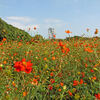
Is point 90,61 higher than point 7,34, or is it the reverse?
point 7,34

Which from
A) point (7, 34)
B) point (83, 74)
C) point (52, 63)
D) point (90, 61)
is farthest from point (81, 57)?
point (7, 34)

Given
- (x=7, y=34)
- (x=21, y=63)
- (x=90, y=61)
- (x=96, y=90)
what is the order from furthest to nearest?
(x=7, y=34), (x=90, y=61), (x=96, y=90), (x=21, y=63)

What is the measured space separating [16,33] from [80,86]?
5.40 metres

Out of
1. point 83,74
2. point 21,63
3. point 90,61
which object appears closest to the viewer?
point 21,63

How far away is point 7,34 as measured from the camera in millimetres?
6969

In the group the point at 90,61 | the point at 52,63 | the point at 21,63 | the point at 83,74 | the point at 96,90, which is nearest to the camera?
the point at 21,63

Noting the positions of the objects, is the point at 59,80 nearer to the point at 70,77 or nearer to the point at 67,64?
the point at 70,77

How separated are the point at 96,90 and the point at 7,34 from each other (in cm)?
549

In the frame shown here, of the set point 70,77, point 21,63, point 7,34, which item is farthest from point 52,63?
point 7,34

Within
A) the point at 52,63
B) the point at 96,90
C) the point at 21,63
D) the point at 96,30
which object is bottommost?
the point at 96,90

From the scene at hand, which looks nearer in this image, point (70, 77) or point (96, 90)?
point (96, 90)

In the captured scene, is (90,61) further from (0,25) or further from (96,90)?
(0,25)

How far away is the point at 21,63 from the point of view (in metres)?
1.09

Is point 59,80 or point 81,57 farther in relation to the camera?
point 81,57
